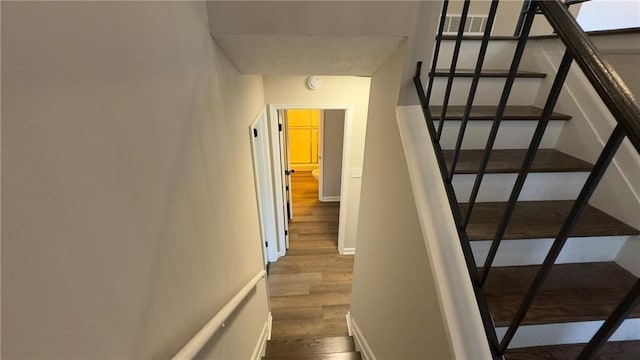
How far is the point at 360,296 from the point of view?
7.15ft

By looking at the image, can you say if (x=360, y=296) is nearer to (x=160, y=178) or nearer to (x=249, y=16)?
(x=160, y=178)

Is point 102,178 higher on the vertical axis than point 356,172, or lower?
lower

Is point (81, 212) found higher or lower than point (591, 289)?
higher

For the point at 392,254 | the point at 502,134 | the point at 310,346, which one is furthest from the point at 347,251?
the point at 502,134

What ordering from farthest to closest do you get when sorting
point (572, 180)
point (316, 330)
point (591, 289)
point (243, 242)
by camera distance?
1. point (316, 330)
2. point (243, 242)
3. point (572, 180)
4. point (591, 289)

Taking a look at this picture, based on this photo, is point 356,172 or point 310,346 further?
point 356,172

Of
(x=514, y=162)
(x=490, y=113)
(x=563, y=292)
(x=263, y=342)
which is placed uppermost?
(x=490, y=113)

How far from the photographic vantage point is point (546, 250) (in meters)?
1.14

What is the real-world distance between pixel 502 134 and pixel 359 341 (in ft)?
6.32

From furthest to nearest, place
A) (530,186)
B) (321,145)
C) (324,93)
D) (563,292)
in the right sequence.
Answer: (321,145), (324,93), (530,186), (563,292)

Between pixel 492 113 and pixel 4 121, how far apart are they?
1760 mm

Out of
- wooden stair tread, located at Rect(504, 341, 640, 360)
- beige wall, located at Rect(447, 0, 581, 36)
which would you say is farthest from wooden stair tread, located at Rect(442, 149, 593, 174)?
beige wall, located at Rect(447, 0, 581, 36)

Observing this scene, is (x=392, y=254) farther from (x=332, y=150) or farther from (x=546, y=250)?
(x=332, y=150)

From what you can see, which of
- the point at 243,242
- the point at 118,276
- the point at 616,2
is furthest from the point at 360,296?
the point at 616,2
